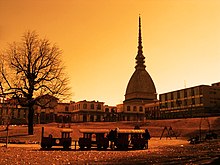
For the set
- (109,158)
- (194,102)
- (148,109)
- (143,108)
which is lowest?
(109,158)

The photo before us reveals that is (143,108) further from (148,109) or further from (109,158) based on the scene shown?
(109,158)

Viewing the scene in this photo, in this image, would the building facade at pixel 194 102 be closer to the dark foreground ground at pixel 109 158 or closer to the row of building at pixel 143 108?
the row of building at pixel 143 108

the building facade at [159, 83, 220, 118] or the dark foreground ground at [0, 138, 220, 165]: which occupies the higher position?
the building facade at [159, 83, 220, 118]

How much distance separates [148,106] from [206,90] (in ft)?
160

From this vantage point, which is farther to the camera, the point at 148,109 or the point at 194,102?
the point at 148,109

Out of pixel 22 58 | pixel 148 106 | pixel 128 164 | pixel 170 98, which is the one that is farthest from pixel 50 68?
pixel 148 106

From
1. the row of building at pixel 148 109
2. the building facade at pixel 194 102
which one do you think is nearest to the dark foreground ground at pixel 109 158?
the row of building at pixel 148 109

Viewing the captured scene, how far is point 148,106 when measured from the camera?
16500 centimetres

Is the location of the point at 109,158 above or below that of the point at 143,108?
below


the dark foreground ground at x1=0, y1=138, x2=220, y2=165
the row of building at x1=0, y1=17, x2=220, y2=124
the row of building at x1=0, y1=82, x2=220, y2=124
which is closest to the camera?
the dark foreground ground at x1=0, y1=138, x2=220, y2=165

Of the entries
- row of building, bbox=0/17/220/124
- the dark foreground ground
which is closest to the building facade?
row of building, bbox=0/17/220/124

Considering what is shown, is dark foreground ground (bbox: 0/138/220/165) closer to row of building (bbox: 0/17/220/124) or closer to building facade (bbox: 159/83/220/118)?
row of building (bbox: 0/17/220/124)

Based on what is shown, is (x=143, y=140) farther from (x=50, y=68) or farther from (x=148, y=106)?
(x=148, y=106)

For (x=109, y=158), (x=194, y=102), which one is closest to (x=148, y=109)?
(x=194, y=102)
